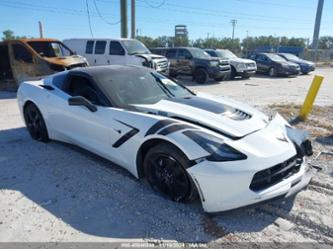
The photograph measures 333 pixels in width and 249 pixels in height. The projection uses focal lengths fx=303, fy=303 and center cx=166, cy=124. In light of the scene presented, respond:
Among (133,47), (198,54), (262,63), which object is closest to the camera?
(133,47)

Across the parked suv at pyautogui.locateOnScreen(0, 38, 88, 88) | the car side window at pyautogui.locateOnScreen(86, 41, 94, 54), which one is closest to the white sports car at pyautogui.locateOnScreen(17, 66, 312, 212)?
the parked suv at pyautogui.locateOnScreen(0, 38, 88, 88)

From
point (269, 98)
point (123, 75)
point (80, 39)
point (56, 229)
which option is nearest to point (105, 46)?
point (80, 39)

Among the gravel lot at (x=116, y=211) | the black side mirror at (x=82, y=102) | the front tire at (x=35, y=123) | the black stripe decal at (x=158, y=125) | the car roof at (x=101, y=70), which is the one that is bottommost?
the gravel lot at (x=116, y=211)

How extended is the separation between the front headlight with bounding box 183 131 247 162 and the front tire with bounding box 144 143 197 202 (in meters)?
0.22

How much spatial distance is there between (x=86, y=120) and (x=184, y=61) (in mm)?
11903

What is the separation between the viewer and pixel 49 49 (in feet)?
38.9

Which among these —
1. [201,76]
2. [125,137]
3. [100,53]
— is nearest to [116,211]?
[125,137]

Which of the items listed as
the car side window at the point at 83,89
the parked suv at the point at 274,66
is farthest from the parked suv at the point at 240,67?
the car side window at the point at 83,89

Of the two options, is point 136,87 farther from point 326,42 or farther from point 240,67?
point 326,42

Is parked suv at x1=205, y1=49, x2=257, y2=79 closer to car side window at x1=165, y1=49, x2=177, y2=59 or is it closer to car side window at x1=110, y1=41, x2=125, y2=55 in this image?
car side window at x1=165, y1=49, x2=177, y2=59

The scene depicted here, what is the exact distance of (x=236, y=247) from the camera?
2717 mm

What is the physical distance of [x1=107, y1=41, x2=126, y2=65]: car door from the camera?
13.1 m

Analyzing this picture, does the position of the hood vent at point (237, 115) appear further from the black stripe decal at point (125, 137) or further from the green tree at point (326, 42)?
the green tree at point (326, 42)

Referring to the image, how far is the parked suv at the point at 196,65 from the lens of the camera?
14.8m
